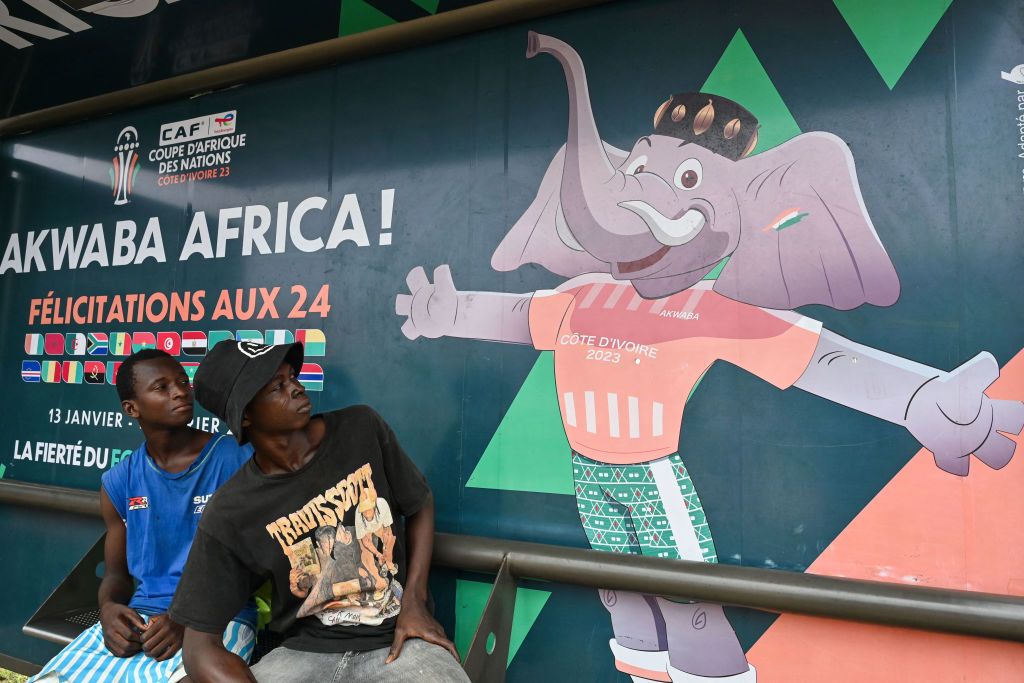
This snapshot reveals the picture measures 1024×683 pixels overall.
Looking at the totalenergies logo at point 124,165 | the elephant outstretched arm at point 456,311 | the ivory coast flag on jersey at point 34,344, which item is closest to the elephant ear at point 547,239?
the elephant outstretched arm at point 456,311

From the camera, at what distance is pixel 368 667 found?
1.92 m

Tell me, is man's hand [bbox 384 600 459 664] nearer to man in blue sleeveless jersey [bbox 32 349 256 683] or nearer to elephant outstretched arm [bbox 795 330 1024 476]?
man in blue sleeveless jersey [bbox 32 349 256 683]

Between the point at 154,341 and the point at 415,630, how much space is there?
1.99 metres

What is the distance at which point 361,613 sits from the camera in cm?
201

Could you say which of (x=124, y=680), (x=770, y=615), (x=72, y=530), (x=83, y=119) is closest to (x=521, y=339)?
(x=770, y=615)

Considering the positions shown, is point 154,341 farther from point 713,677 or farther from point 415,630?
point 713,677

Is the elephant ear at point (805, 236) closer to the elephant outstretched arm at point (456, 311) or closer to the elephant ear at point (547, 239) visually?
the elephant ear at point (547, 239)

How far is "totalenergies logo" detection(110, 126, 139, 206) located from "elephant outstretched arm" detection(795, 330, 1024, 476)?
Result: 304 centimetres

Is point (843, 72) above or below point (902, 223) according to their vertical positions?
above

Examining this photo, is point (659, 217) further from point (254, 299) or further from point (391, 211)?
point (254, 299)

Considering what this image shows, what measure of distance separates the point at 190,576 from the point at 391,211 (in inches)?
57.4

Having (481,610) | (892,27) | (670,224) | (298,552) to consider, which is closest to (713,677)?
(481,610)

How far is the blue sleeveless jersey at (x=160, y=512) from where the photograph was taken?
7.74ft

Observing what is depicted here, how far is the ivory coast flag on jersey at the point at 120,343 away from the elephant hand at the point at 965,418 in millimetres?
3069
